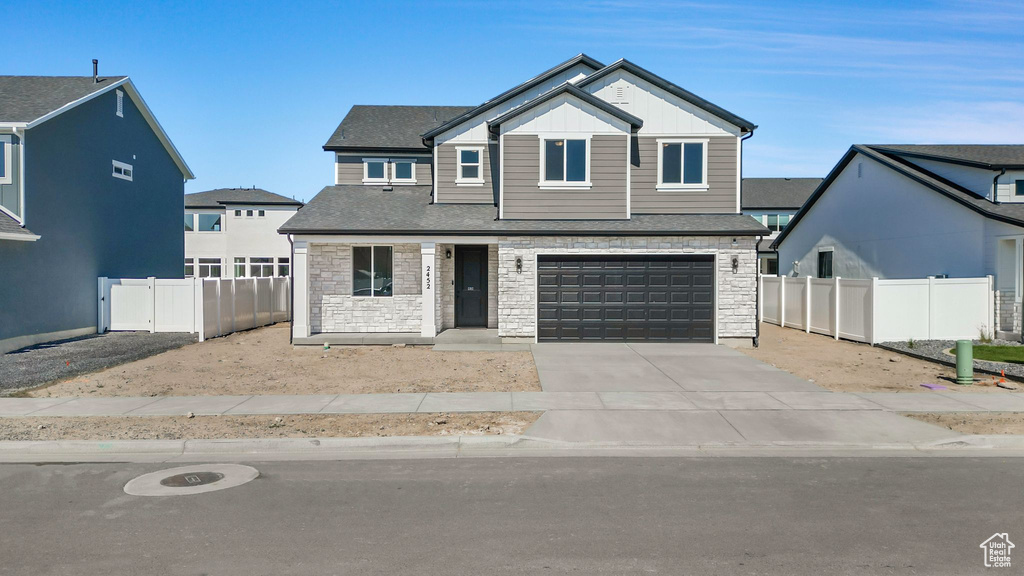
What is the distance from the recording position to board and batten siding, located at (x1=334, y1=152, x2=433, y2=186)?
22391mm

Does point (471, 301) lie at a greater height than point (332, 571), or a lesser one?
greater

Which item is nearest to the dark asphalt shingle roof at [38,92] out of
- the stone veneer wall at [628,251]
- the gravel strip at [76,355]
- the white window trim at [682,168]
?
the gravel strip at [76,355]

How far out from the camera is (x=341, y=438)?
8.66 m

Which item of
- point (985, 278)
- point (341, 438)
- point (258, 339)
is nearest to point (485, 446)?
point (341, 438)

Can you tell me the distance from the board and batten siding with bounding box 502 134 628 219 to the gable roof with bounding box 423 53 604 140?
1960 millimetres

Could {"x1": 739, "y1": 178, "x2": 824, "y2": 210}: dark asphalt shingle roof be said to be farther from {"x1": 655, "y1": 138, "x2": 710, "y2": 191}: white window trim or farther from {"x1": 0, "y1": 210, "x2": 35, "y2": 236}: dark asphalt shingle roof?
{"x1": 0, "y1": 210, "x2": 35, "y2": 236}: dark asphalt shingle roof

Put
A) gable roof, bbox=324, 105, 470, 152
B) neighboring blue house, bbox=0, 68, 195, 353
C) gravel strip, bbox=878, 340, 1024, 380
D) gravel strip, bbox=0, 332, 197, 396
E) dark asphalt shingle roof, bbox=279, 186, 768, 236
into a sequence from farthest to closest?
gable roof, bbox=324, 105, 470, 152, neighboring blue house, bbox=0, 68, 195, 353, dark asphalt shingle roof, bbox=279, 186, 768, 236, gravel strip, bbox=878, 340, 1024, 380, gravel strip, bbox=0, 332, 197, 396

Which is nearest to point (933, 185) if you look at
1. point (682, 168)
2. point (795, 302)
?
point (795, 302)

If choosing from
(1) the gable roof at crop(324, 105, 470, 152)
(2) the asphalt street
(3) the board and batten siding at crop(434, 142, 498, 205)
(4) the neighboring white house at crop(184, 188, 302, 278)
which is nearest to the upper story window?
(3) the board and batten siding at crop(434, 142, 498, 205)

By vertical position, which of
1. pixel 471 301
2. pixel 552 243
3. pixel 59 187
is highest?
pixel 59 187

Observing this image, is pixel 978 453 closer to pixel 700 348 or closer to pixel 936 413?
pixel 936 413

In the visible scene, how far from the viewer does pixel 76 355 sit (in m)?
16.1

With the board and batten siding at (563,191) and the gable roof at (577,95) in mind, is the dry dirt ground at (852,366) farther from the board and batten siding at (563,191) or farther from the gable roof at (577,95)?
the gable roof at (577,95)

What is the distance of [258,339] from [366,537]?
15.7m
